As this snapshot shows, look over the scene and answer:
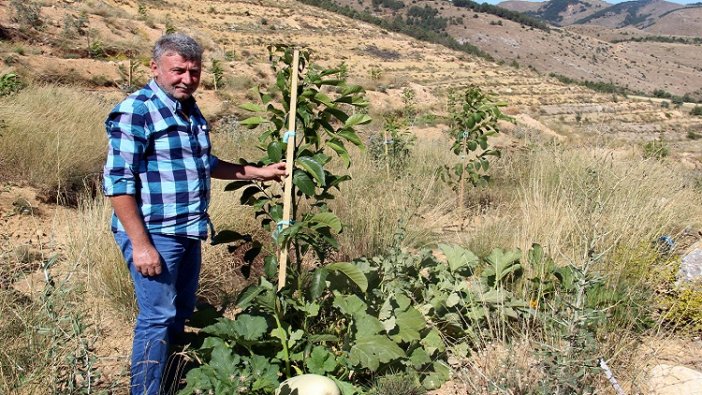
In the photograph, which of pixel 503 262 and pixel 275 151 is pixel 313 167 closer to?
pixel 275 151

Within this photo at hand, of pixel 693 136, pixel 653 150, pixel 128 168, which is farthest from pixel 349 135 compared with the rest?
pixel 693 136

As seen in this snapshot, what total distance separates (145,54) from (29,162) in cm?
1243

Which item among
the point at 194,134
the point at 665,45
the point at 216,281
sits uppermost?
the point at 665,45

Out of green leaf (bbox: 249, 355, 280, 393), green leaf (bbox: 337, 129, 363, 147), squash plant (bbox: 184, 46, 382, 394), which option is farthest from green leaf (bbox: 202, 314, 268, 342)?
green leaf (bbox: 337, 129, 363, 147)

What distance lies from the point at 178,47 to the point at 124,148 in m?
0.45

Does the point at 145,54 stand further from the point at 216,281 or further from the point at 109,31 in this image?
the point at 216,281

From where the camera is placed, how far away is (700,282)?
10.0ft

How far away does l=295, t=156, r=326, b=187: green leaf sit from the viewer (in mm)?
2113

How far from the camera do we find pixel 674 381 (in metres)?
2.33

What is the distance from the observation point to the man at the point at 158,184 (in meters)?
1.83

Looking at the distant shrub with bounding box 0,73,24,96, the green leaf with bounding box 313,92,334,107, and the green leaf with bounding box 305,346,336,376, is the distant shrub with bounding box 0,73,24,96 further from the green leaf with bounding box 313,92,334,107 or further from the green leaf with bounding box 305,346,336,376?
the green leaf with bounding box 305,346,336,376

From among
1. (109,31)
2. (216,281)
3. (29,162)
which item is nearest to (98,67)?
(109,31)

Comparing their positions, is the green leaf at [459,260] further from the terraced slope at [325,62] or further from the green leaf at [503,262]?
the terraced slope at [325,62]

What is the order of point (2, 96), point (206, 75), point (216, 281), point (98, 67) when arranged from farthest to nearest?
point (206, 75) → point (98, 67) → point (2, 96) → point (216, 281)
